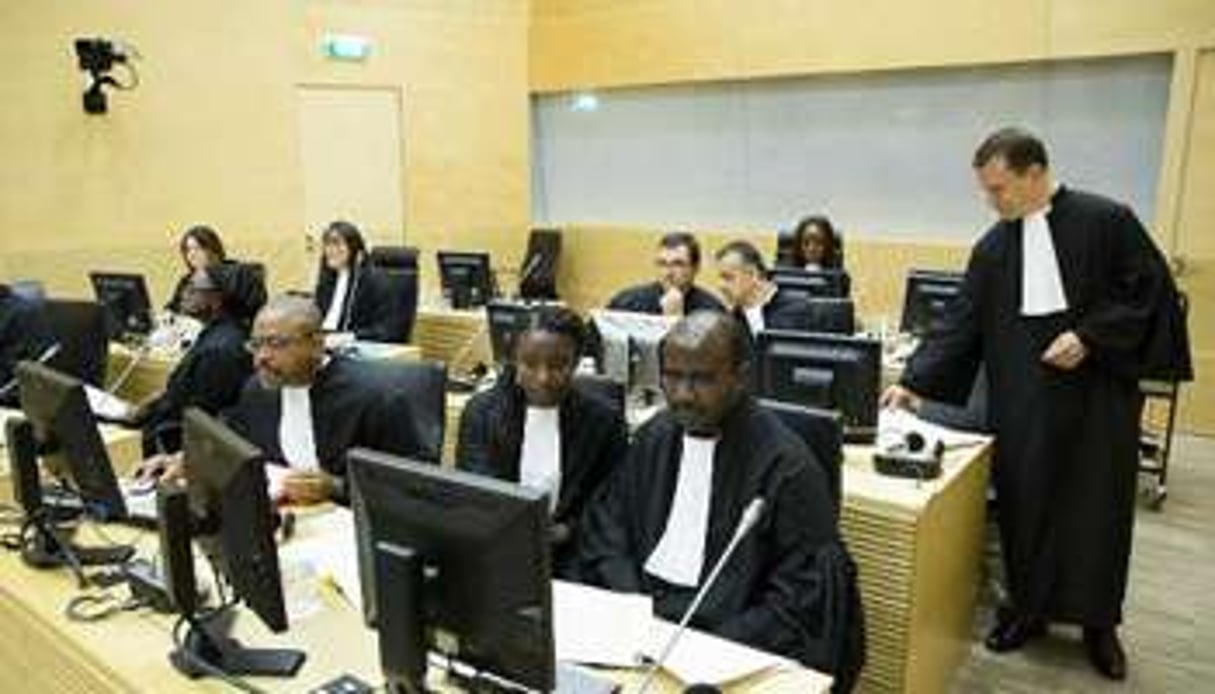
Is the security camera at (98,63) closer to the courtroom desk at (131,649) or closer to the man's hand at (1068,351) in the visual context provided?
the courtroom desk at (131,649)

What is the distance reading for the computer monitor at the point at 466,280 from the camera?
5.88m

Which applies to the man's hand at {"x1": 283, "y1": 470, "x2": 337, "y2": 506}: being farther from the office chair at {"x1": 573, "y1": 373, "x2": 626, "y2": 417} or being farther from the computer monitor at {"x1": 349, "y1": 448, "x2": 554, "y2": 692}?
the computer monitor at {"x1": 349, "y1": 448, "x2": 554, "y2": 692}

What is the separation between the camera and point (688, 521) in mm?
2201

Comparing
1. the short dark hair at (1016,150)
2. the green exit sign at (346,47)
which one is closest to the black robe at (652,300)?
the short dark hair at (1016,150)

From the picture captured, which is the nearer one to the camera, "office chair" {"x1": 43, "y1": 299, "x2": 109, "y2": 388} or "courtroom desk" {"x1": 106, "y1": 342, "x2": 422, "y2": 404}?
"office chair" {"x1": 43, "y1": 299, "x2": 109, "y2": 388}

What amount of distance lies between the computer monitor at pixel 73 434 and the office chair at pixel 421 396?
0.81 meters

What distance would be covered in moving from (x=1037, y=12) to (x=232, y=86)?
5198mm

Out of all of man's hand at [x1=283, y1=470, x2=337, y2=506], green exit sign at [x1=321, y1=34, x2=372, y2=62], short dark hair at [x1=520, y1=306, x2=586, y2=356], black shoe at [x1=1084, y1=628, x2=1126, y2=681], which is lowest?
black shoe at [x1=1084, y1=628, x2=1126, y2=681]

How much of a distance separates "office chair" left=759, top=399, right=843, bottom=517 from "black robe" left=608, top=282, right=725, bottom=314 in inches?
78.6

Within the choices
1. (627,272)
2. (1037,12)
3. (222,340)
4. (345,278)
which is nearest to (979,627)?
(222,340)

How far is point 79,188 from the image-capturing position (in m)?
6.29

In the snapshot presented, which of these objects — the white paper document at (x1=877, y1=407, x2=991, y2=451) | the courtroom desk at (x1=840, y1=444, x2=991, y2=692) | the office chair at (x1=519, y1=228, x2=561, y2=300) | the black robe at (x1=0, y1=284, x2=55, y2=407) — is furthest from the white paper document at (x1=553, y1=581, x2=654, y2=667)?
the office chair at (x1=519, y1=228, x2=561, y2=300)

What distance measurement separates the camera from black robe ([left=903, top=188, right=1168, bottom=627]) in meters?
2.96

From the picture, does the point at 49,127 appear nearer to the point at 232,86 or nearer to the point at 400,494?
the point at 232,86
